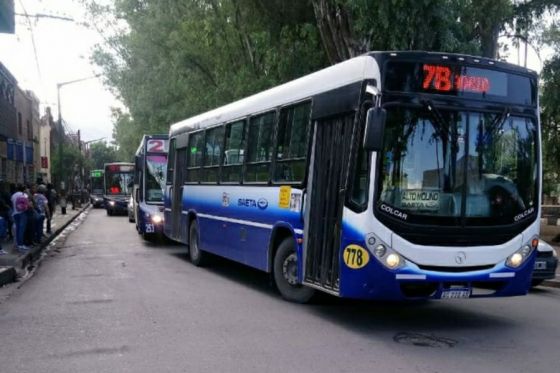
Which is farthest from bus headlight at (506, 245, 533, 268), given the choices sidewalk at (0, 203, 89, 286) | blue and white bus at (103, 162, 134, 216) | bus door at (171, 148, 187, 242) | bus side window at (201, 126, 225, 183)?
blue and white bus at (103, 162, 134, 216)

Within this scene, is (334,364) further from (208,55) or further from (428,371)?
(208,55)

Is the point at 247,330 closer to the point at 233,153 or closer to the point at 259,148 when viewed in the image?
the point at 259,148

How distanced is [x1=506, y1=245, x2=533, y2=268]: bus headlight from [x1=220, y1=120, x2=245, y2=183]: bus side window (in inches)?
187

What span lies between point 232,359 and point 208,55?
64.8 ft

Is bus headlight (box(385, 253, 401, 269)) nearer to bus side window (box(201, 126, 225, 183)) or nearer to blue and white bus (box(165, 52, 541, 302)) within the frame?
blue and white bus (box(165, 52, 541, 302))

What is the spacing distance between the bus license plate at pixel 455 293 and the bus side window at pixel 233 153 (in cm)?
449

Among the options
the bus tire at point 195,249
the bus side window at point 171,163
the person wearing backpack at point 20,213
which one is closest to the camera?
the bus tire at point 195,249

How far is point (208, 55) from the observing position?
2427cm

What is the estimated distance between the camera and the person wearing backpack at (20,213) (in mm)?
14375

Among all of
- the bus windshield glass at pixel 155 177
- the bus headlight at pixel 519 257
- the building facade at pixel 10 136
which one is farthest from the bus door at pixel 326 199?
the building facade at pixel 10 136

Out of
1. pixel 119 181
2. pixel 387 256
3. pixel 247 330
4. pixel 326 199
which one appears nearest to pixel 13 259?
pixel 247 330

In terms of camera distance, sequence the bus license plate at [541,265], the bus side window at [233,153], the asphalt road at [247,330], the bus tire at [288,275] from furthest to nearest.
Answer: the bus side window at [233,153] → the bus license plate at [541,265] → the bus tire at [288,275] → the asphalt road at [247,330]

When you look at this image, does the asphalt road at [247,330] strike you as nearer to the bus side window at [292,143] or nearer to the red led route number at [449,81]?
the bus side window at [292,143]

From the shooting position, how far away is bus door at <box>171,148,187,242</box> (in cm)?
1391
